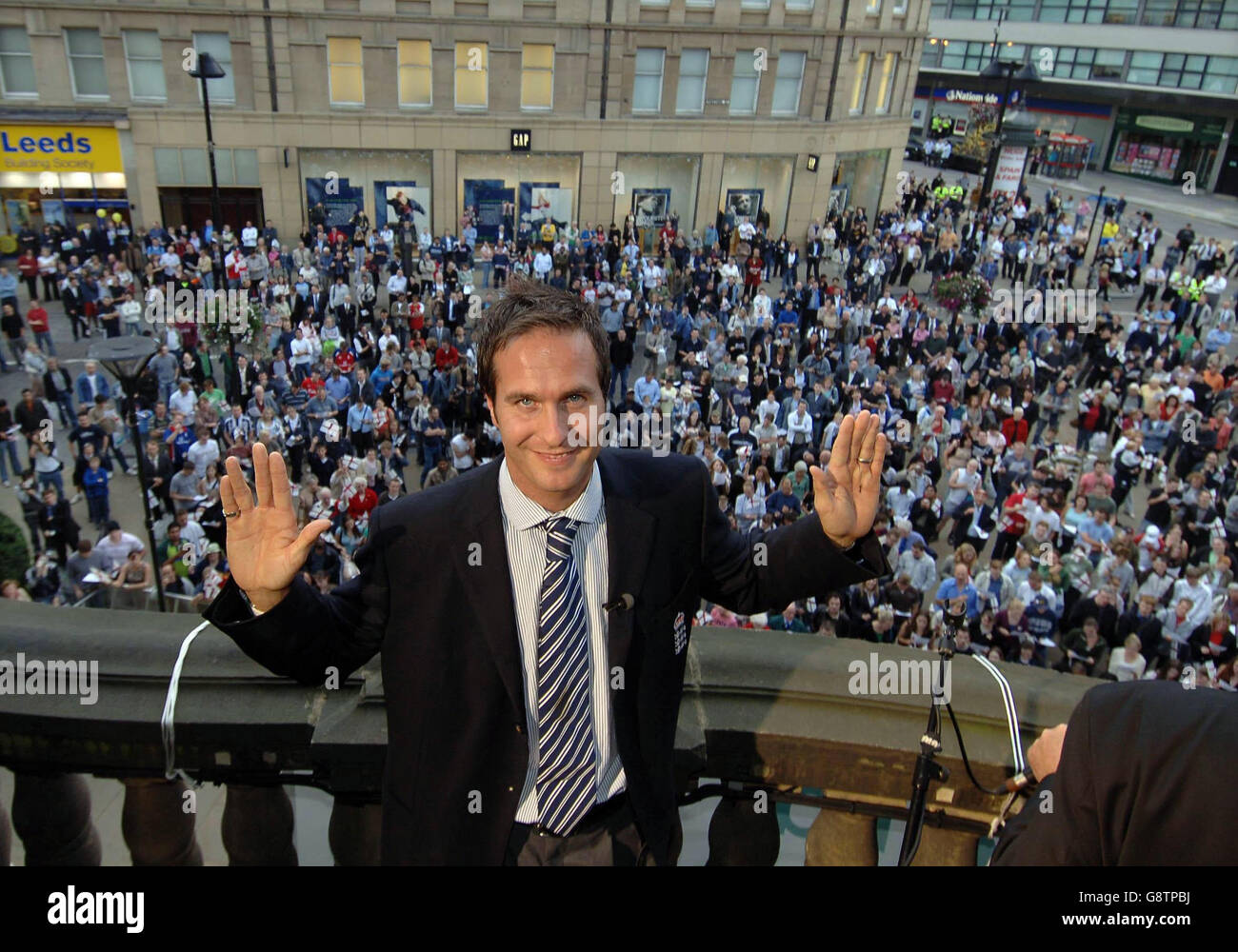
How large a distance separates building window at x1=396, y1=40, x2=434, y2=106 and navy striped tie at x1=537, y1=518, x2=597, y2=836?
29098 mm

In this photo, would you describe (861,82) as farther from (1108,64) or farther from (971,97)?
(1108,64)

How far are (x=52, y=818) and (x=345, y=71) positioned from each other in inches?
1147

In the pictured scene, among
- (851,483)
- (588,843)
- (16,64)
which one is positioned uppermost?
(16,64)

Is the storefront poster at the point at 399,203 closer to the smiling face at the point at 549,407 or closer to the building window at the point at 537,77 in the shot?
the building window at the point at 537,77

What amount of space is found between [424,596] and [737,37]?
103 ft

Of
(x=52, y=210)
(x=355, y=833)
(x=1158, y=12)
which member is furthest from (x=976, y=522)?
(x=1158, y=12)

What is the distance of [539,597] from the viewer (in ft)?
8.03

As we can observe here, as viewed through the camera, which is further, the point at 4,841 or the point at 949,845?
the point at 949,845

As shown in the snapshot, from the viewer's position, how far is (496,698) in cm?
239

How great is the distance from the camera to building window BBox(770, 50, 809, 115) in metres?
31.0

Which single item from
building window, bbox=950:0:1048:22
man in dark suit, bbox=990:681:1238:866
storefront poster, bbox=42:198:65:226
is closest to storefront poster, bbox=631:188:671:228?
storefront poster, bbox=42:198:65:226

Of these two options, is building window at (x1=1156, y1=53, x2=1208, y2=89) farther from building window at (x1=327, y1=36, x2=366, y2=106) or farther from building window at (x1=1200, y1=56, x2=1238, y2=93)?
building window at (x1=327, y1=36, x2=366, y2=106)
